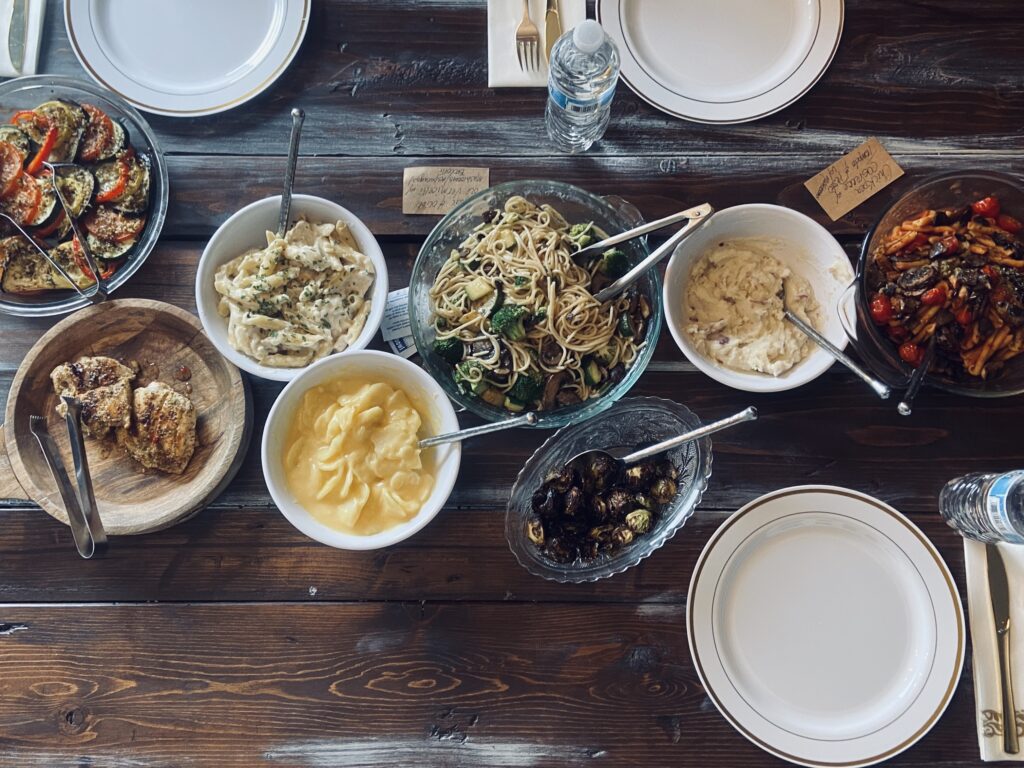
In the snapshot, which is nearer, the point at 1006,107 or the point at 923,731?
the point at 923,731

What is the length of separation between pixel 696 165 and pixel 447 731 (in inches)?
58.7

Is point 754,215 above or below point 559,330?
above

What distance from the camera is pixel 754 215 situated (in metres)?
1.84

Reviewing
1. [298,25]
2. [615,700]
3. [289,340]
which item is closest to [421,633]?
[615,700]

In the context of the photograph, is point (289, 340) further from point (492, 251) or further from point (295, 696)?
point (295, 696)

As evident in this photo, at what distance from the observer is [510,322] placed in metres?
1.73

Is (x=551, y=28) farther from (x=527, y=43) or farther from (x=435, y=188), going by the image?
(x=435, y=188)

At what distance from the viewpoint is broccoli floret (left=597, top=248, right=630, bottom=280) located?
5.87 feet

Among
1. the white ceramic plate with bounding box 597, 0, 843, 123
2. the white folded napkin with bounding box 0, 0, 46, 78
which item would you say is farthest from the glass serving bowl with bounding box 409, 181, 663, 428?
the white folded napkin with bounding box 0, 0, 46, 78

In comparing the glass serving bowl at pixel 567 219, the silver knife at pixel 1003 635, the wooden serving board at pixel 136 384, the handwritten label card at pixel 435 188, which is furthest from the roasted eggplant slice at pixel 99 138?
the silver knife at pixel 1003 635

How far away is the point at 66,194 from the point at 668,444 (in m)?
1.46

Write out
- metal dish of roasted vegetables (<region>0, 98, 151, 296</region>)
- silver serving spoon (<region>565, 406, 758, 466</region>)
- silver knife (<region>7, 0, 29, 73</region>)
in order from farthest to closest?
1. silver knife (<region>7, 0, 29, 73</region>)
2. metal dish of roasted vegetables (<region>0, 98, 151, 296</region>)
3. silver serving spoon (<region>565, 406, 758, 466</region>)

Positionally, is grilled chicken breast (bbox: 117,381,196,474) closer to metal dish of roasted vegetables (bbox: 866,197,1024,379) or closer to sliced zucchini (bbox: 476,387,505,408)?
sliced zucchini (bbox: 476,387,505,408)

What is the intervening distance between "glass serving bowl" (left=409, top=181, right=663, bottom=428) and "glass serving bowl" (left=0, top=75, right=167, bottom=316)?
654 mm
